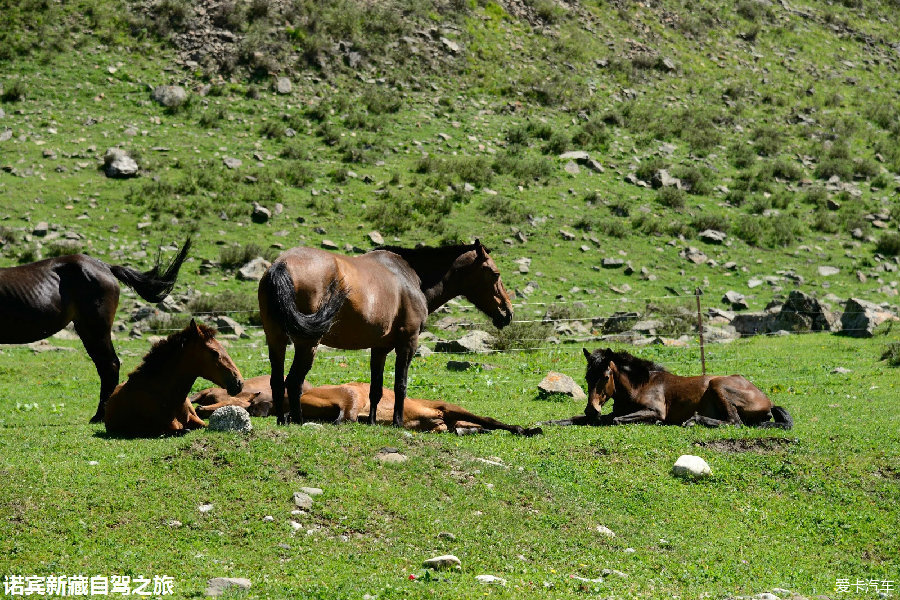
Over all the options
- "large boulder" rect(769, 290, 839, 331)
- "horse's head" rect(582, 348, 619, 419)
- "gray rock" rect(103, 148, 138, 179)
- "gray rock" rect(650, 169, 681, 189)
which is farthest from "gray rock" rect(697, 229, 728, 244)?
"gray rock" rect(103, 148, 138, 179)

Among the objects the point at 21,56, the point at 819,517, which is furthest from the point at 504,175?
the point at 819,517

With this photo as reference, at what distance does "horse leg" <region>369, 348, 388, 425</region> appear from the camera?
11.8m

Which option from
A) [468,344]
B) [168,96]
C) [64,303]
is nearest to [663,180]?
[468,344]

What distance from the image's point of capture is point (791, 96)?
46281 millimetres

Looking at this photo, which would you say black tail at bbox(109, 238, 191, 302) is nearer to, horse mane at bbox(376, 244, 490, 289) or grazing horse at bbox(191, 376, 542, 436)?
grazing horse at bbox(191, 376, 542, 436)

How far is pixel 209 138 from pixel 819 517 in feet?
89.8

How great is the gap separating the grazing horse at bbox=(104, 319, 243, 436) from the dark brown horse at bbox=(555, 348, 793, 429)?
5439 millimetres

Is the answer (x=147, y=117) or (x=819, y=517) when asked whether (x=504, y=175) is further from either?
(x=819, y=517)

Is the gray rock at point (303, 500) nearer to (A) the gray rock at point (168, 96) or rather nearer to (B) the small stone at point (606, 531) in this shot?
(B) the small stone at point (606, 531)

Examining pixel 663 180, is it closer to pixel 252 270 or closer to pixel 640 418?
pixel 252 270

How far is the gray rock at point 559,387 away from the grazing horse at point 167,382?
6599mm

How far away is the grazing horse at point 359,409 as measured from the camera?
40.0 ft

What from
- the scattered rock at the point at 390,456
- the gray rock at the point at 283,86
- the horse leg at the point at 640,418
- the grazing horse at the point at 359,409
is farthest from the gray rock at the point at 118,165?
the scattered rock at the point at 390,456

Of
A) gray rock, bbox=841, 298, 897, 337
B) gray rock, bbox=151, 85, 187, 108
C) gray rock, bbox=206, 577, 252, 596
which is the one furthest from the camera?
gray rock, bbox=151, 85, 187, 108
